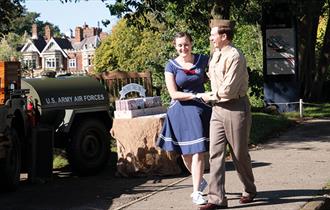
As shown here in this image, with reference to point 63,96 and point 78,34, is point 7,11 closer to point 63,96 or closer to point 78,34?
point 63,96

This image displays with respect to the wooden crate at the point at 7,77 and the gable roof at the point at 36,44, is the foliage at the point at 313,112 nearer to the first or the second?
the wooden crate at the point at 7,77

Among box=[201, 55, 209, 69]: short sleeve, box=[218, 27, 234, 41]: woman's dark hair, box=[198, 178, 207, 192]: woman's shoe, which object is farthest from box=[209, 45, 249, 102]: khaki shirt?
box=[198, 178, 207, 192]: woman's shoe

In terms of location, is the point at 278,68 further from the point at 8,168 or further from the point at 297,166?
the point at 8,168

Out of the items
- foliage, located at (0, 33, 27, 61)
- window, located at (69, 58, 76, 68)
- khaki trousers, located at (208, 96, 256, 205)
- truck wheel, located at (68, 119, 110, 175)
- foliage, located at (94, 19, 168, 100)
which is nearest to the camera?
khaki trousers, located at (208, 96, 256, 205)

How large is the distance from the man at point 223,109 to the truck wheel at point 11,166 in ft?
9.78

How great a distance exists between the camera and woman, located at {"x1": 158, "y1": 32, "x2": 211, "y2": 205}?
6.68 metres

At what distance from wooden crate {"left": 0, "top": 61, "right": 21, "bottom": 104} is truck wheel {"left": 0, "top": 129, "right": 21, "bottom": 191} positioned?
52 cm

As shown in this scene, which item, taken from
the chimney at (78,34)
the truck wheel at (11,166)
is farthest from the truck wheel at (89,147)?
the chimney at (78,34)

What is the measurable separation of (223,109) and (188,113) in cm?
46

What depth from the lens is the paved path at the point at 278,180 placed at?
697 centimetres

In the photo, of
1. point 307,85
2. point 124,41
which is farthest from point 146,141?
point 124,41

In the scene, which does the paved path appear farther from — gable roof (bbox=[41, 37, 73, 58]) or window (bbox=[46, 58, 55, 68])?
window (bbox=[46, 58, 55, 68])

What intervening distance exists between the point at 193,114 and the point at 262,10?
49.0 feet

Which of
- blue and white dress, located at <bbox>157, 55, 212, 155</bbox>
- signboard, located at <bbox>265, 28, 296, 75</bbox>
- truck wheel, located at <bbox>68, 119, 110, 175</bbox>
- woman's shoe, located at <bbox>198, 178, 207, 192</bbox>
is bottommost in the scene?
woman's shoe, located at <bbox>198, 178, 207, 192</bbox>
